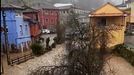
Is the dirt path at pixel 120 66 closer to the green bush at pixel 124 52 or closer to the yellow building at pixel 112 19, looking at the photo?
the green bush at pixel 124 52

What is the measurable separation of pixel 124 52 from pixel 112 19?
6817 mm

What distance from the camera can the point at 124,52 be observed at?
3684 centimetres

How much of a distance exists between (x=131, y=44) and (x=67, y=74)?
26.6m

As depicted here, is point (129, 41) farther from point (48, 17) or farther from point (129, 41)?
point (48, 17)

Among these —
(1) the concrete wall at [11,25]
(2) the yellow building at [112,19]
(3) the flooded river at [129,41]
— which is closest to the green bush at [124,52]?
(2) the yellow building at [112,19]

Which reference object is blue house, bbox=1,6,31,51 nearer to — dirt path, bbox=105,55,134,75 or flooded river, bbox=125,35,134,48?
dirt path, bbox=105,55,134,75

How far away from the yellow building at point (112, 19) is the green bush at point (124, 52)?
74 cm

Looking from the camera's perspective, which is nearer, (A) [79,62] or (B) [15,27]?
(A) [79,62]

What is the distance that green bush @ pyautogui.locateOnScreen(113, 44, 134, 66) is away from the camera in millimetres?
34938

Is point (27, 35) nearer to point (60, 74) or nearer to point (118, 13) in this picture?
Result: point (118, 13)

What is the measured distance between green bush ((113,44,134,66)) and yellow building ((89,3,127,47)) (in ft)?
Result: 2.43

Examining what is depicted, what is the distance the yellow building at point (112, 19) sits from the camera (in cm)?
3962

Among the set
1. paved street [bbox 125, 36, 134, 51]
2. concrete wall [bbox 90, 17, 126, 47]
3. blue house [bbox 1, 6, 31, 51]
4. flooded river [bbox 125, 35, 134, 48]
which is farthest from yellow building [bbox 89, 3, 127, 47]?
blue house [bbox 1, 6, 31, 51]

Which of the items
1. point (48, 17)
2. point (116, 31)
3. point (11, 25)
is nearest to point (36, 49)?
point (11, 25)
